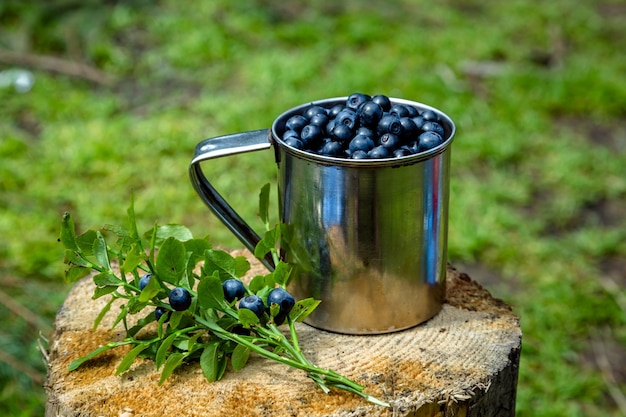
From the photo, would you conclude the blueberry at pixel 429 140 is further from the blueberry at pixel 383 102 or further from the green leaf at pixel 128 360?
the green leaf at pixel 128 360

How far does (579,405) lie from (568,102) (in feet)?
7.58

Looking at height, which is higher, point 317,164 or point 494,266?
point 317,164

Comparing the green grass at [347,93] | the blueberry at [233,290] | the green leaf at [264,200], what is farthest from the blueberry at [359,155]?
the green grass at [347,93]

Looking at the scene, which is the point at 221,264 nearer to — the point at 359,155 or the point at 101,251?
the point at 101,251

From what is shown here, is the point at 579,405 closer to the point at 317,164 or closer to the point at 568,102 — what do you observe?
the point at 317,164

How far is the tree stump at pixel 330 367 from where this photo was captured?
1351 millimetres

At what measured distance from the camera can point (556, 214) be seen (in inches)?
142

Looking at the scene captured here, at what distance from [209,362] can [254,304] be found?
13 centimetres

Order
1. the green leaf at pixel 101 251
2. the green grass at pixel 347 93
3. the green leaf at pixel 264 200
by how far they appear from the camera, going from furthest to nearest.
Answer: the green grass at pixel 347 93, the green leaf at pixel 264 200, the green leaf at pixel 101 251

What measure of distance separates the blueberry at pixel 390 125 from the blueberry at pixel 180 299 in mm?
459

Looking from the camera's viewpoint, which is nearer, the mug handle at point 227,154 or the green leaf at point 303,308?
the green leaf at point 303,308

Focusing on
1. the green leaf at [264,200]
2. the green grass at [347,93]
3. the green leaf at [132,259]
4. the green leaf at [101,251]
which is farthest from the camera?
the green grass at [347,93]

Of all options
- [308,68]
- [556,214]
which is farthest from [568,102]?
[308,68]

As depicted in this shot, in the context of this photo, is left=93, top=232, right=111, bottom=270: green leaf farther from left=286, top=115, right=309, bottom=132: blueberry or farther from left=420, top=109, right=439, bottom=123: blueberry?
left=420, top=109, right=439, bottom=123: blueberry
